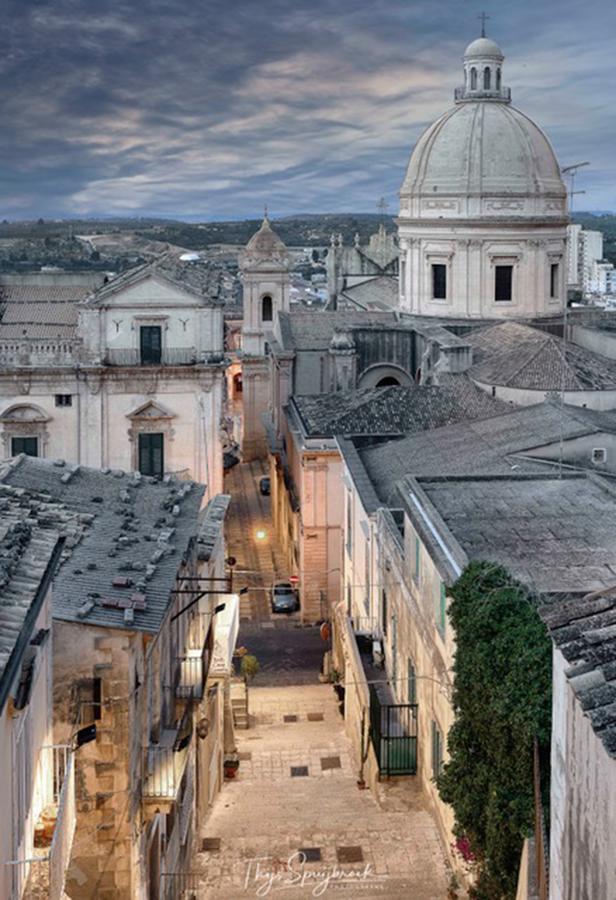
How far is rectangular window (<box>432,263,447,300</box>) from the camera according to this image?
162 ft

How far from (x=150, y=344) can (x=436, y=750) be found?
21.2 metres

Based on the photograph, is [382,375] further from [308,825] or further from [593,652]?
[593,652]

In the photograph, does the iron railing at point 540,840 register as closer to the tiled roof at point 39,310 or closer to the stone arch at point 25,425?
the stone arch at point 25,425

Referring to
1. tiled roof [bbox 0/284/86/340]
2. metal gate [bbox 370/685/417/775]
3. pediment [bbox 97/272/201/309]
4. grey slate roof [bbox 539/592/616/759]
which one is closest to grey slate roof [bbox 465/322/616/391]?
pediment [bbox 97/272/201/309]

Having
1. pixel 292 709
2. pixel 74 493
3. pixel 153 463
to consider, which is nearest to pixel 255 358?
pixel 153 463

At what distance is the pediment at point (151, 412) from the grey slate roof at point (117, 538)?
52.3ft

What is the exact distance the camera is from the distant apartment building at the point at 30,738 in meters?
9.81

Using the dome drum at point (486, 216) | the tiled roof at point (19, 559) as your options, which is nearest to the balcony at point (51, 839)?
the tiled roof at point (19, 559)

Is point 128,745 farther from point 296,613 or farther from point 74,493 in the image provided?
point 296,613

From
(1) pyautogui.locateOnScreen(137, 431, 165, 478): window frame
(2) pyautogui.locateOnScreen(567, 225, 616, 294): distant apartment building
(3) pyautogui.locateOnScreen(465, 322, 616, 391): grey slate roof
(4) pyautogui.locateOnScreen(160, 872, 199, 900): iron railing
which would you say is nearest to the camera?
(4) pyautogui.locateOnScreen(160, 872, 199, 900): iron railing

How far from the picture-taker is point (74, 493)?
1975cm

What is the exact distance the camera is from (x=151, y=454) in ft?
126

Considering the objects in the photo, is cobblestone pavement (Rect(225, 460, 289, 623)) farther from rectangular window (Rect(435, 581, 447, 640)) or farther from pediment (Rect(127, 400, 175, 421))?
rectangular window (Rect(435, 581, 447, 640))

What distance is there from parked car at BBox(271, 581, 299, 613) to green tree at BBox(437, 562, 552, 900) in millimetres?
22457
